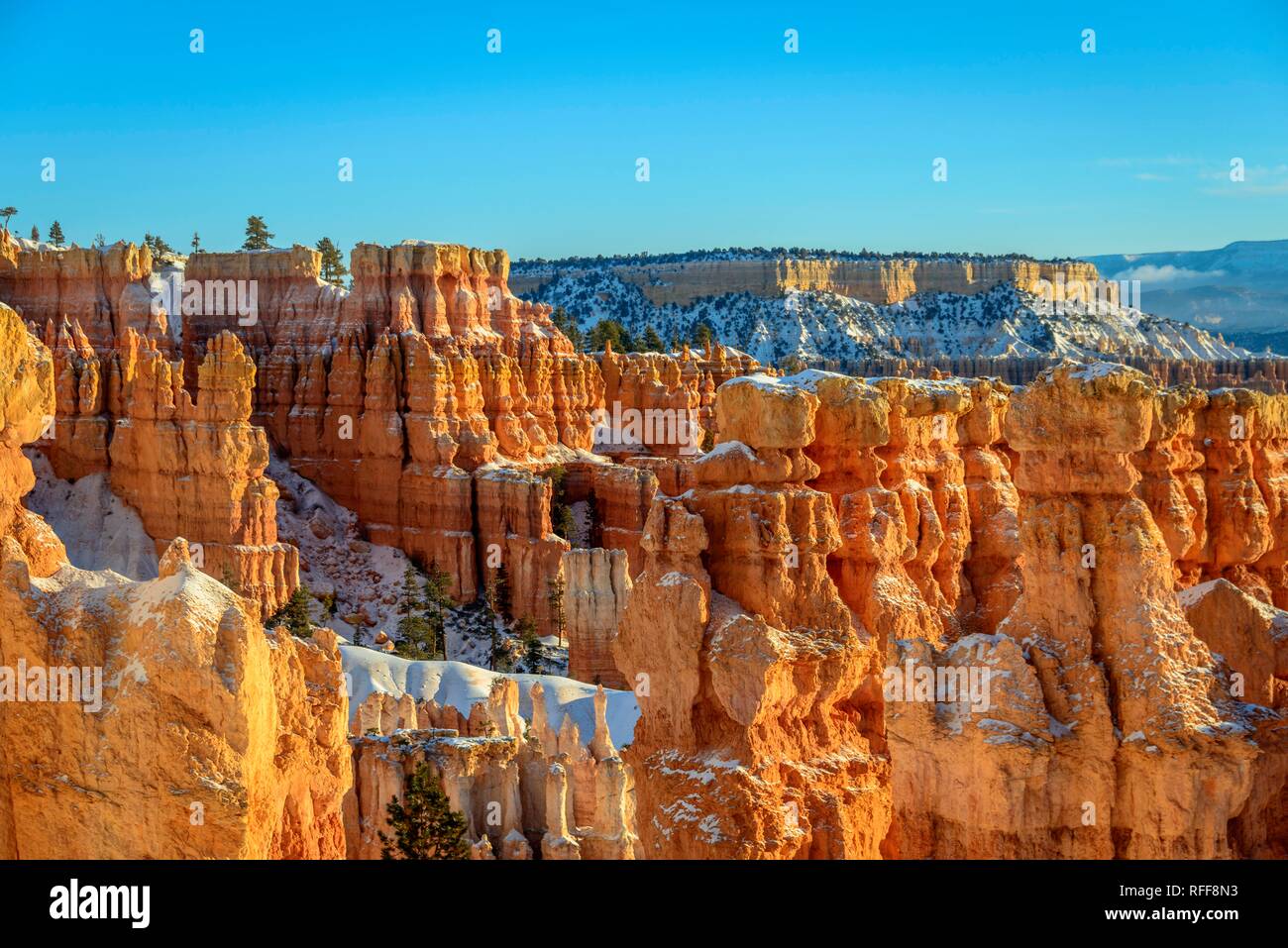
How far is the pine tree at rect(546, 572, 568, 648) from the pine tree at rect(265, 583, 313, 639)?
7.89 metres

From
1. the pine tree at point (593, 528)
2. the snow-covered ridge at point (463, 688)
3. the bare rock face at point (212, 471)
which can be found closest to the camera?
the snow-covered ridge at point (463, 688)

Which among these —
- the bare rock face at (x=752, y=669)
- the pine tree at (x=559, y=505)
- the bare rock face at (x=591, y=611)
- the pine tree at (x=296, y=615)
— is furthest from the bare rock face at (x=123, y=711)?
the pine tree at (x=559, y=505)

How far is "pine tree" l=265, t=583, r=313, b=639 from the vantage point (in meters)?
46.0

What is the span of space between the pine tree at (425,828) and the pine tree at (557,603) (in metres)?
29.9

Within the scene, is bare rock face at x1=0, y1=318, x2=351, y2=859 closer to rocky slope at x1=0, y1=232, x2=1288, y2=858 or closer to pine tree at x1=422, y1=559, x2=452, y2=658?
rocky slope at x1=0, y1=232, x2=1288, y2=858

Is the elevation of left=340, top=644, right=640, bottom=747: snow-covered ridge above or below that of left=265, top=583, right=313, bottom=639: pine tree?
below

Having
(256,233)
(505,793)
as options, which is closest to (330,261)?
(256,233)

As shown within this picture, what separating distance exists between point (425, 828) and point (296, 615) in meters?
27.2

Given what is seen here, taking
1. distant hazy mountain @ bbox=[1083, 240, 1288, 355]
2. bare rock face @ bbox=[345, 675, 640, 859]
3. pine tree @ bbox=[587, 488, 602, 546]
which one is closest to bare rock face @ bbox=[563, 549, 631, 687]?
pine tree @ bbox=[587, 488, 602, 546]

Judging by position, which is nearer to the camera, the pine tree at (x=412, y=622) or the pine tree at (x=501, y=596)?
the pine tree at (x=412, y=622)

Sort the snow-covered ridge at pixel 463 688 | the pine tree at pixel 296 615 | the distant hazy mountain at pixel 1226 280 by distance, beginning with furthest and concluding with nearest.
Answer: the distant hazy mountain at pixel 1226 280 < the pine tree at pixel 296 615 < the snow-covered ridge at pixel 463 688

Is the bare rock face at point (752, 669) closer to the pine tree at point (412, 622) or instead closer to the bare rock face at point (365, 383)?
the pine tree at point (412, 622)

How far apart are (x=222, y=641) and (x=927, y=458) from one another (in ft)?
53.7

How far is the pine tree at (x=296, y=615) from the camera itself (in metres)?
46.0
